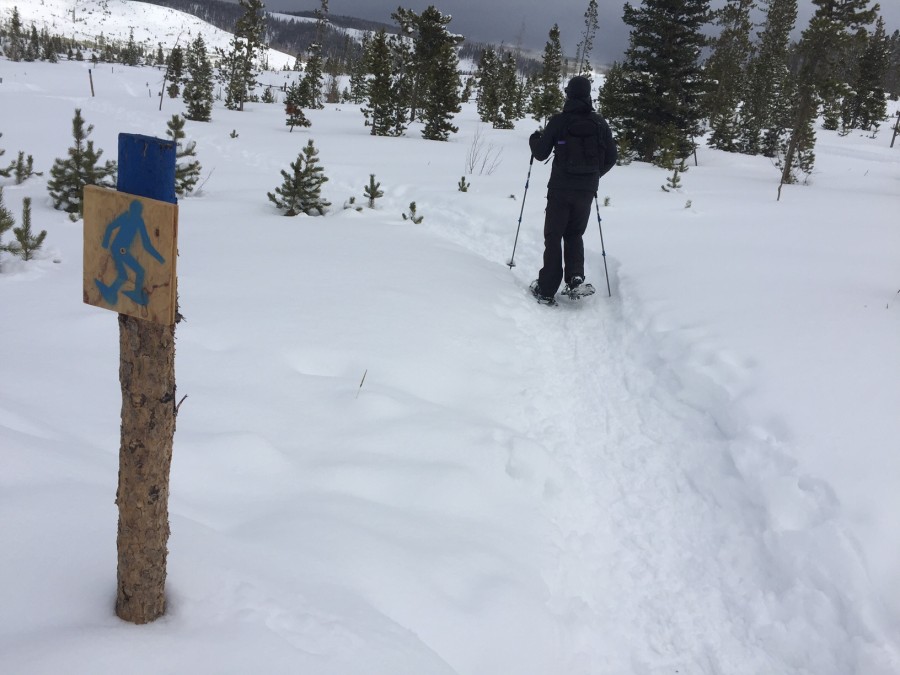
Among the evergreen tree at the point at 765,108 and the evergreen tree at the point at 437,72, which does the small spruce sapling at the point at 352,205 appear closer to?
the evergreen tree at the point at 437,72

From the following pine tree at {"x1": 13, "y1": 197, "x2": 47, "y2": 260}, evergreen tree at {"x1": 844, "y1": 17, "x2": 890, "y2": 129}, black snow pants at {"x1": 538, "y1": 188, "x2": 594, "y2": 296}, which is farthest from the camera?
evergreen tree at {"x1": 844, "y1": 17, "x2": 890, "y2": 129}

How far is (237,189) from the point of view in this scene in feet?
35.0

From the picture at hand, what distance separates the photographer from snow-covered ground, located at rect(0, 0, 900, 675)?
6.28 feet

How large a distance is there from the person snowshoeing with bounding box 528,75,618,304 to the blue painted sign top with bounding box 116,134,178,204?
4691 mm

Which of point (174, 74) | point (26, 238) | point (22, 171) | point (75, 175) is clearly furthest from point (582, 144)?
point (174, 74)

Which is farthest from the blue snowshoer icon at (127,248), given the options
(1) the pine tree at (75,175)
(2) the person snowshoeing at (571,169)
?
(1) the pine tree at (75,175)

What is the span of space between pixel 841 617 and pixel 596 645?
1096mm

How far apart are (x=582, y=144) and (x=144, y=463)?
17.6ft

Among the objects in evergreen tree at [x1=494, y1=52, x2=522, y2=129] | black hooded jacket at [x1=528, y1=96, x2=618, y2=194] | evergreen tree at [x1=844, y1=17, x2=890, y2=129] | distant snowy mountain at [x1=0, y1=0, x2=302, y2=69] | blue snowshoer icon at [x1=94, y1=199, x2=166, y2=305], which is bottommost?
blue snowshoer icon at [x1=94, y1=199, x2=166, y2=305]

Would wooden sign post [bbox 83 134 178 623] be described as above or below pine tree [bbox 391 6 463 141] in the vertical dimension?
below

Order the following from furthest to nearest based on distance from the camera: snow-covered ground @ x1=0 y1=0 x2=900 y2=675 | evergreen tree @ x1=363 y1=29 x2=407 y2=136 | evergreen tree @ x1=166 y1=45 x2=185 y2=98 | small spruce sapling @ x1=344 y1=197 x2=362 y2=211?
evergreen tree @ x1=166 y1=45 x2=185 y2=98 < evergreen tree @ x1=363 y1=29 x2=407 y2=136 < small spruce sapling @ x1=344 y1=197 x2=362 y2=211 < snow-covered ground @ x1=0 y1=0 x2=900 y2=675

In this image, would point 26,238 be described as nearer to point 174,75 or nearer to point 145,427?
point 145,427

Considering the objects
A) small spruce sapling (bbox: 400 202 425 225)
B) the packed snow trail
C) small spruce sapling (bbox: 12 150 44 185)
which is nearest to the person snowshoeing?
the packed snow trail

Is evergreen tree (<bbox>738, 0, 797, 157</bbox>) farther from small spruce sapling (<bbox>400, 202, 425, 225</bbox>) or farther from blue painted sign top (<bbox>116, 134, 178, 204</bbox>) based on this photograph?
blue painted sign top (<bbox>116, 134, 178, 204</bbox>)
